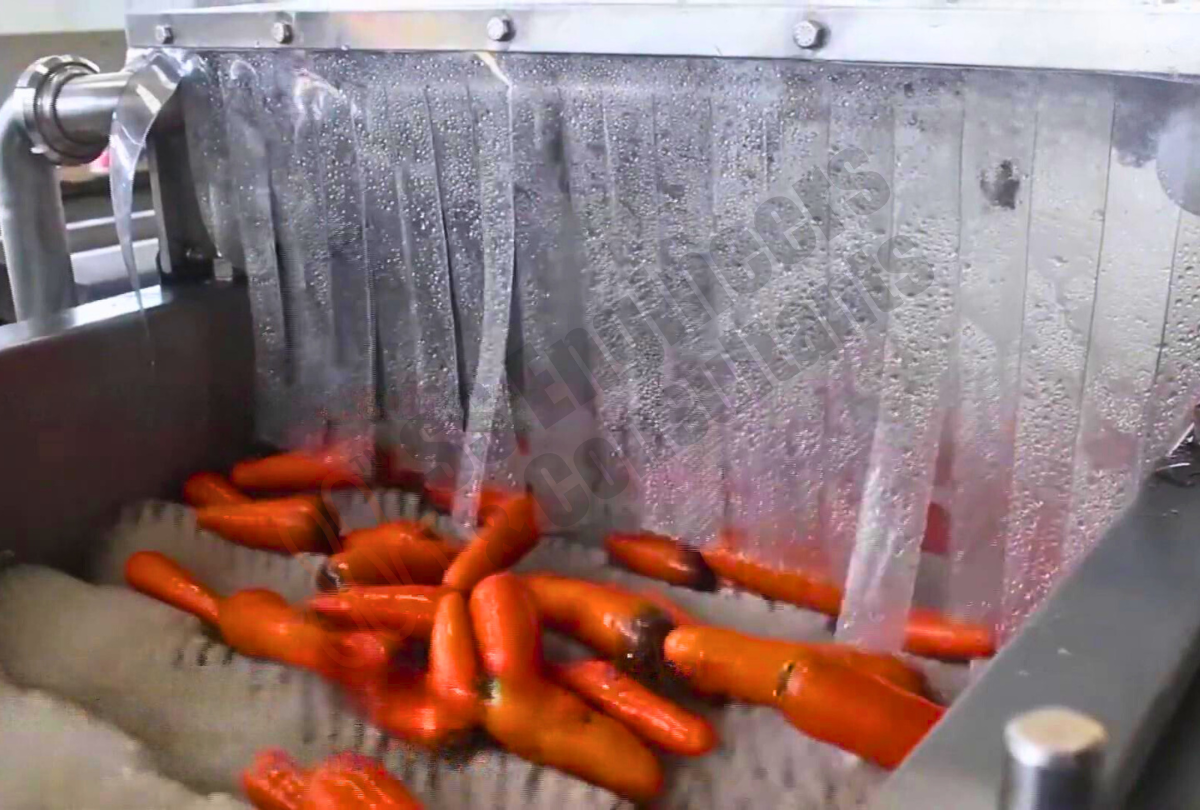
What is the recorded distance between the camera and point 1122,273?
595 millimetres

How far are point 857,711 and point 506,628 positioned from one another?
8.7 inches

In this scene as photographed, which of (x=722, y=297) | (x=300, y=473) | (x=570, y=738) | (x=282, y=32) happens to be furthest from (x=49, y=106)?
(x=570, y=738)

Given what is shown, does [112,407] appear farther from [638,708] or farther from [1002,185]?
[1002,185]

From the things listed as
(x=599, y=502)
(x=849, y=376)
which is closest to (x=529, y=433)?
(x=599, y=502)

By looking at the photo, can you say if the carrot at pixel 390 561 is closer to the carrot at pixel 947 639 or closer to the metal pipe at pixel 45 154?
the carrot at pixel 947 639

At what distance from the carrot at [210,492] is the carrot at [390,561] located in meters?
0.17

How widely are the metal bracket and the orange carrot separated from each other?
679 mm

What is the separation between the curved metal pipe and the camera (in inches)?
41.3

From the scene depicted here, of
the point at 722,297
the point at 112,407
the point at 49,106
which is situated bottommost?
the point at 112,407

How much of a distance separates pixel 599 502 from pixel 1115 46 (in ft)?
1.67

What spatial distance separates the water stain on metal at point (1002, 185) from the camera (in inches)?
24.5

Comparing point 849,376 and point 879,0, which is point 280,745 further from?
point 879,0

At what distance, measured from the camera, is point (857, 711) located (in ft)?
1.95

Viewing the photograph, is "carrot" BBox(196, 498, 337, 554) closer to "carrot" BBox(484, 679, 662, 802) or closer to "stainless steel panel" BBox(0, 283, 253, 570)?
"stainless steel panel" BBox(0, 283, 253, 570)
